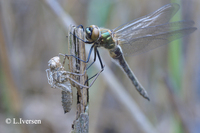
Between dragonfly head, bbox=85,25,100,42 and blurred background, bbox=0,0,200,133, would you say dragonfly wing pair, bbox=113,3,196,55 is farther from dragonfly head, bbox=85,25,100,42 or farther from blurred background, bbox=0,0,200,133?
blurred background, bbox=0,0,200,133

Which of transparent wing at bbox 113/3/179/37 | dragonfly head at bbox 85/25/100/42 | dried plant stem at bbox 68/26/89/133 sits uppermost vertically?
transparent wing at bbox 113/3/179/37

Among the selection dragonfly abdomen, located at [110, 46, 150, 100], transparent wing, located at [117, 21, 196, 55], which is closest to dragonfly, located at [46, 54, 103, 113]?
dragonfly abdomen, located at [110, 46, 150, 100]

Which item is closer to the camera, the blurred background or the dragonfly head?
the dragonfly head

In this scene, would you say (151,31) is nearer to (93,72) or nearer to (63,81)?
(93,72)

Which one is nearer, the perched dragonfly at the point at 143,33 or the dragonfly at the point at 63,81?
the dragonfly at the point at 63,81

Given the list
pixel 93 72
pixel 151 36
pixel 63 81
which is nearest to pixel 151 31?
pixel 151 36

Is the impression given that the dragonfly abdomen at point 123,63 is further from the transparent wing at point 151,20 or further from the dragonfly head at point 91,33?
the dragonfly head at point 91,33

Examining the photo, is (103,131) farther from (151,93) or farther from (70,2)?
(70,2)

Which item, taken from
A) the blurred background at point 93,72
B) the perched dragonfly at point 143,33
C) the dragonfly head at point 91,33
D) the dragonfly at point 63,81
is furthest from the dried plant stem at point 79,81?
the blurred background at point 93,72
